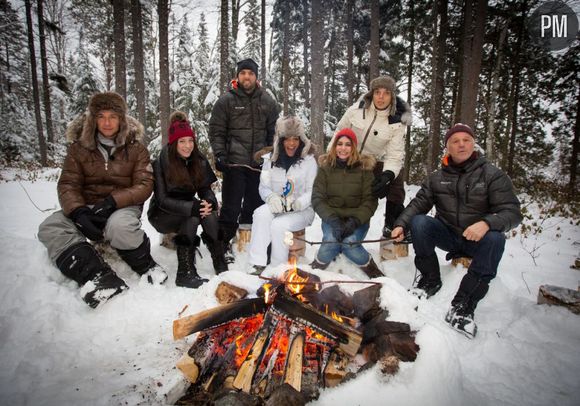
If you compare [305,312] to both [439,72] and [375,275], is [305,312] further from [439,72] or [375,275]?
[439,72]

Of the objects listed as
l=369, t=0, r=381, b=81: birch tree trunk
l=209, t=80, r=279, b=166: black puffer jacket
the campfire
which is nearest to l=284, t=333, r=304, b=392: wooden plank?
the campfire

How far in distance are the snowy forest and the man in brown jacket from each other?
5.28 m

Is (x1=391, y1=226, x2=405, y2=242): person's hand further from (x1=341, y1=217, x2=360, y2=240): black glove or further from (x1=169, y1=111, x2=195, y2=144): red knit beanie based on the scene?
(x1=169, y1=111, x2=195, y2=144): red knit beanie

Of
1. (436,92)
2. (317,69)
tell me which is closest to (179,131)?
(317,69)

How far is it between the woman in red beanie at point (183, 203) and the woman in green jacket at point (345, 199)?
4.56ft

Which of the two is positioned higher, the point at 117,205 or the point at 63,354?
the point at 117,205

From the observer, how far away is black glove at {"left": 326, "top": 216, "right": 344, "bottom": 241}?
3.77m

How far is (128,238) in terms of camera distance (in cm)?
340

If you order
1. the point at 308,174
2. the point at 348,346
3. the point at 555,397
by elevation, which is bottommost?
the point at 555,397

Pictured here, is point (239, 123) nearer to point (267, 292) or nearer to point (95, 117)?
point (95, 117)

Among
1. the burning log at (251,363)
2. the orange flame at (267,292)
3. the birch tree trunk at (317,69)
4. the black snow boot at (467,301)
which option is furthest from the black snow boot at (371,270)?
the birch tree trunk at (317,69)

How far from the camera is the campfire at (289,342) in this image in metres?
2.01

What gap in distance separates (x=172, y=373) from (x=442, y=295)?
2.83 meters

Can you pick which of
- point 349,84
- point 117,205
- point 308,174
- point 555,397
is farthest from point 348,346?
point 349,84
